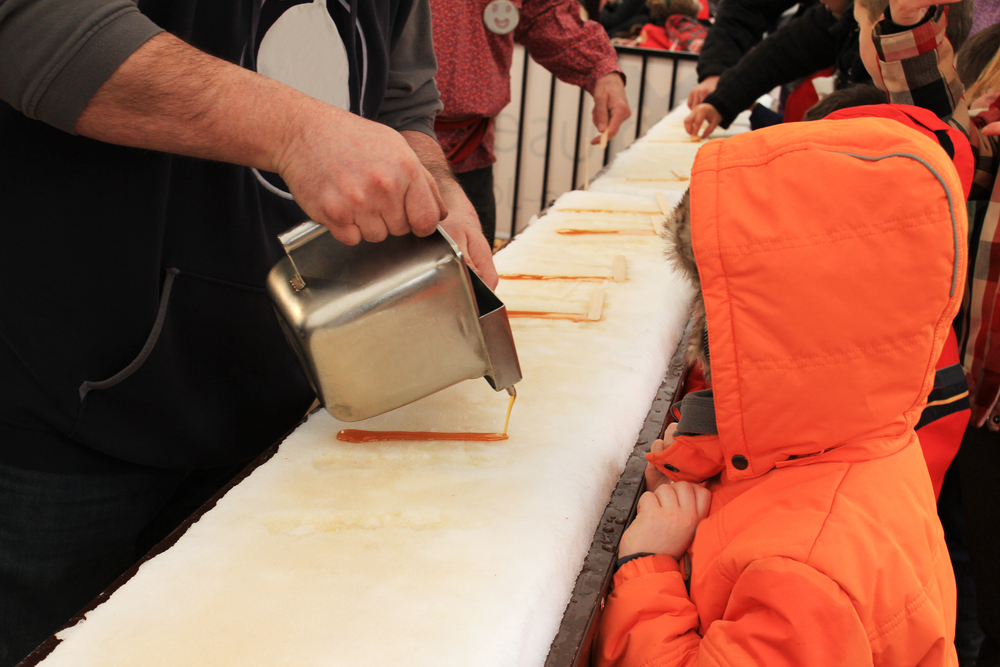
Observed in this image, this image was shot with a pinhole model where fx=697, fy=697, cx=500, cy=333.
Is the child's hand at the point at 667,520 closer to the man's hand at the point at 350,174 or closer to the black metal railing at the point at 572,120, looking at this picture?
the man's hand at the point at 350,174

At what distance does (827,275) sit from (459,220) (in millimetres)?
514

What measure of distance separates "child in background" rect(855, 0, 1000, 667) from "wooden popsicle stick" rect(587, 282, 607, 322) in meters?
0.60

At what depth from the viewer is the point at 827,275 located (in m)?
0.71

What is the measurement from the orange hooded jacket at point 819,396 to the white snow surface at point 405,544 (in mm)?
155

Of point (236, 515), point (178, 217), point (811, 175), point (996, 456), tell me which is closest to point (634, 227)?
point (996, 456)

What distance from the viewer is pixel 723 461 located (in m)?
0.88

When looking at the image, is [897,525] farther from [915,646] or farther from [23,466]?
[23,466]

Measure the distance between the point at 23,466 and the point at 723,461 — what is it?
879mm

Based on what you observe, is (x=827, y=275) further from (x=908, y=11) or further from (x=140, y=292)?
(x=140, y=292)

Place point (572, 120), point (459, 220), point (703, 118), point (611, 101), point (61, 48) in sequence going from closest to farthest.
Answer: point (61, 48) → point (459, 220) → point (611, 101) → point (703, 118) → point (572, 120)

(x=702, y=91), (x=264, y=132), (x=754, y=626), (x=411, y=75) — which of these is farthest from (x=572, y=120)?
(x=754, y=626)

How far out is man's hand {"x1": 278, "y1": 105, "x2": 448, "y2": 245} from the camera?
65cm

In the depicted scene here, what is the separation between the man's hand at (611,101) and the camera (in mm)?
2314

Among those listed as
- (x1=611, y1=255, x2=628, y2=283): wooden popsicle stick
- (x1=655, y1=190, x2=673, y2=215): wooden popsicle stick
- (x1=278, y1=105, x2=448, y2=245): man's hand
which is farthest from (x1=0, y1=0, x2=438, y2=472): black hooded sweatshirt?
(x1=655, y1=190, x2=673, y2=215): wooden popsicle stick
